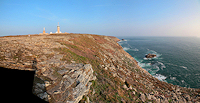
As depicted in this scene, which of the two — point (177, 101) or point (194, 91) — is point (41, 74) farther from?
point (194, 91)

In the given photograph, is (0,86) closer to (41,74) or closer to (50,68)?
(41,74)

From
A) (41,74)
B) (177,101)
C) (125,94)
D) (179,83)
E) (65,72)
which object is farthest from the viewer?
(179,83)

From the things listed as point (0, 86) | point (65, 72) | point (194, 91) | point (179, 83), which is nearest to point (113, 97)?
point (65, 72)

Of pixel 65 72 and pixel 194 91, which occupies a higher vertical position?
pixel 65 72

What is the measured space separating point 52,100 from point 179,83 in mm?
33644

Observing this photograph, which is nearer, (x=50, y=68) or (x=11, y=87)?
(x=11, y=87)

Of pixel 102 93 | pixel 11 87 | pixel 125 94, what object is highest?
pixel 11 87

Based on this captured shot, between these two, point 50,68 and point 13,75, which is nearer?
point 13,75

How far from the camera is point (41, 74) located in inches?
370

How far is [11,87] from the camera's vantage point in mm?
6887

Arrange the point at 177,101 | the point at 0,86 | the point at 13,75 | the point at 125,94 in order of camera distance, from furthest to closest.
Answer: the point at 177,101
the point at 125,94
the point at 13,75
the point at 0,86

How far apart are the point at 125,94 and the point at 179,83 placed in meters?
23.4

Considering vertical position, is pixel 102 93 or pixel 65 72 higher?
pixel 65 72

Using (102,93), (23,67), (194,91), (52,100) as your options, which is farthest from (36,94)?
(194,91)
